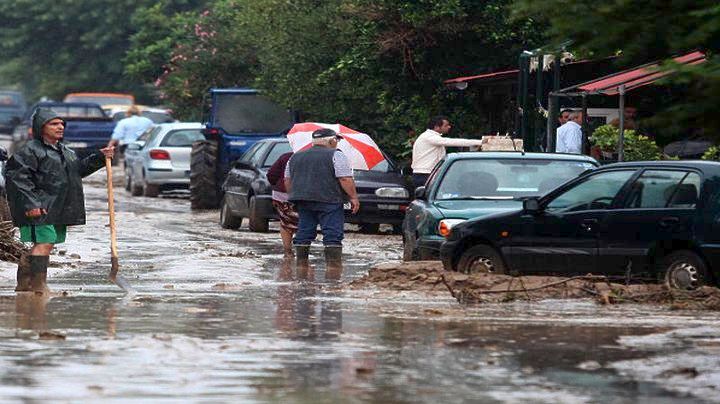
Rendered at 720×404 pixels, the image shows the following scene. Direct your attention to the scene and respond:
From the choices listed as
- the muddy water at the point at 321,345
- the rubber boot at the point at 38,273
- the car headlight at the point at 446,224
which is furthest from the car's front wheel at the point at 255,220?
the rubber boot at the point at 38,273

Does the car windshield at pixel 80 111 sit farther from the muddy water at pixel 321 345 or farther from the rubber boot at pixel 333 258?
the muddy water at pixel 321 345

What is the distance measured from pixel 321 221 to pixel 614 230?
450cm

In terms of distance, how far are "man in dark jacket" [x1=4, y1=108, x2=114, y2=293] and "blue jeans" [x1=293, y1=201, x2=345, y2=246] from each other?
3.95 meters

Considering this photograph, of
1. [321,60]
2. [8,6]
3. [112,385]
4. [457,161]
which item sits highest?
[8,6]

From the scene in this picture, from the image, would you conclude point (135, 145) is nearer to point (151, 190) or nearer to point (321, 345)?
point (151, 190)

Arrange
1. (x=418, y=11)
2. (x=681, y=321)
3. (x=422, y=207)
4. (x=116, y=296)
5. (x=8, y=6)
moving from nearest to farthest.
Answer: (x=681, y=321) → (x=116, y=296) → (x=422, y=207) → (x=418, y=11) → (x=8, y=6)

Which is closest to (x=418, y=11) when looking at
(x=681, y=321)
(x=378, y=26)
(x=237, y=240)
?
(x=378, y=26)

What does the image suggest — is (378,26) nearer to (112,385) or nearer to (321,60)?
(321,60)

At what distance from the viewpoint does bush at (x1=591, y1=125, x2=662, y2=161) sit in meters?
23.6

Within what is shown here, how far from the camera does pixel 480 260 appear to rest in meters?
16.6

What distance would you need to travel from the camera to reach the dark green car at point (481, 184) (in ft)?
60.1

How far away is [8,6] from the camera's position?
222 feet

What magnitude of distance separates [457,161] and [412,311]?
499 cm

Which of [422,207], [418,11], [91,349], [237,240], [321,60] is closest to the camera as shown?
[91,349]
